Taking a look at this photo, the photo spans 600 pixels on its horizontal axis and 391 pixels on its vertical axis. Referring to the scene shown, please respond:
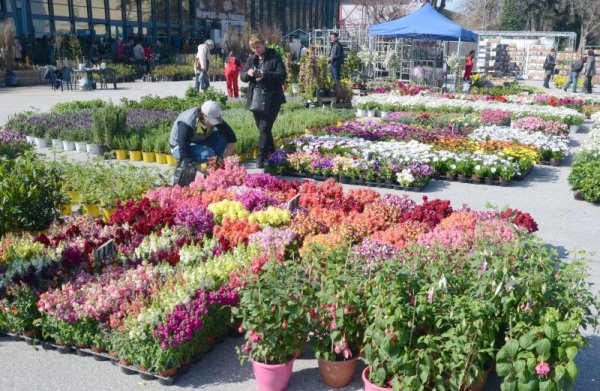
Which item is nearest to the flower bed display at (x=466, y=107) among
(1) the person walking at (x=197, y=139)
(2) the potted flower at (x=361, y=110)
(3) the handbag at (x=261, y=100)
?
(2) the potted flower at (x=361, y=110)

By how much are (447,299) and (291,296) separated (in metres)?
0.91

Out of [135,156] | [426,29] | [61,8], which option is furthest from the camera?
[61,8]

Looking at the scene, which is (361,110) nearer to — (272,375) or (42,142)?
(42,142)

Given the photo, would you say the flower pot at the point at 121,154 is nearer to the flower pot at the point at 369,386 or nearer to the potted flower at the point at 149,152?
the potted flower at the point at 149,152

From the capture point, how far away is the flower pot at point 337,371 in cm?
364

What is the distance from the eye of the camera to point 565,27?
45.2 m

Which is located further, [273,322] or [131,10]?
[131,10]

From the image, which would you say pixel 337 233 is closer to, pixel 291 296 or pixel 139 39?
pixel 291 296

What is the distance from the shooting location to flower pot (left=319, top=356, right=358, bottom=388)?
364cm

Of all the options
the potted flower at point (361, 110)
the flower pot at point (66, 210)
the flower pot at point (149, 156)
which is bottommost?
the flower pot at point (66, 210)

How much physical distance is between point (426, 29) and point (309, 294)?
17.9m

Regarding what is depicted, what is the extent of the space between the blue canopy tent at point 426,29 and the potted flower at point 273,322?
17786 millimetres

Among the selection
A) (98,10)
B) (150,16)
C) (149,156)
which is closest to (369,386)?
(149,156)

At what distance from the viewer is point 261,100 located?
28.2 feet
